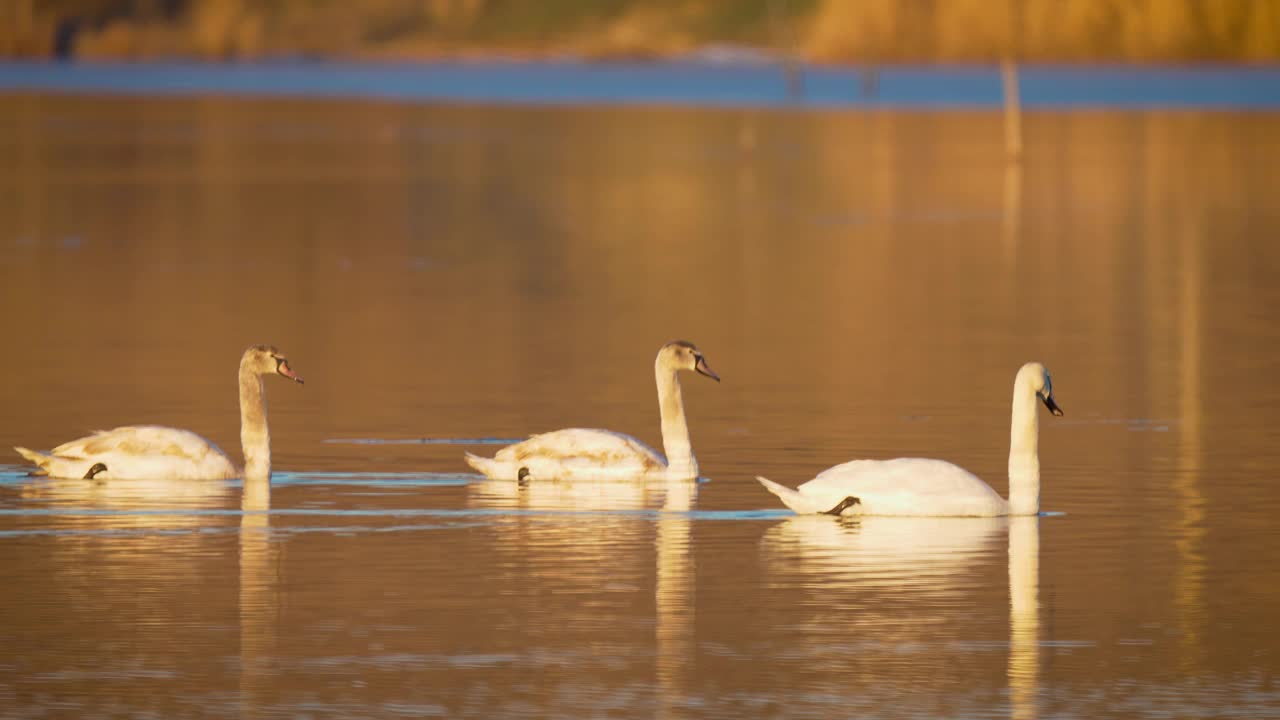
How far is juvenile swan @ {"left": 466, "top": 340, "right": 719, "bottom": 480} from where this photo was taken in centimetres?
1830

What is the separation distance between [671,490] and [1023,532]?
2529 millimetres

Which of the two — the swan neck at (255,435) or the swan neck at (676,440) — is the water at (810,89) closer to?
the swan neck at (676,440)

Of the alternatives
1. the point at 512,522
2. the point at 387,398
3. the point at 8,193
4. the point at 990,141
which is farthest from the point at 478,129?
the point at 512,522

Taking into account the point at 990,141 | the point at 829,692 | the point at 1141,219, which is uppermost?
the point at 990,141

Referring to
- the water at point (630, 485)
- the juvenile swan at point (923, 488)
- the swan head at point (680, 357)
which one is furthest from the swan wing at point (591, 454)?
the juvenile swan at point (923, 488)

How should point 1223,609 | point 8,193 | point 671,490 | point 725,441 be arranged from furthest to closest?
point 8,193
point 725,441
point 671,490
point 1223,609

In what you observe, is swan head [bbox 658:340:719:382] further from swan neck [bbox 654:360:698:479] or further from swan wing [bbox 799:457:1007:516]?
swan wing [bbox 799:457:1007:516]

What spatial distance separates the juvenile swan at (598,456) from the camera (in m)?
18.3

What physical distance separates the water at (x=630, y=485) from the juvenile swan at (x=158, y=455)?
0.12 meters

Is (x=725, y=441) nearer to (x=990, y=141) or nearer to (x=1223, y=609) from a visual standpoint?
(x=1223, y=609)

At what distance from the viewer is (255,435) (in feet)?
60.8

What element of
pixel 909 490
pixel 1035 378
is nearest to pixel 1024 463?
pixel 1035 378

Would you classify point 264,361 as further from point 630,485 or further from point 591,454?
point 630,485

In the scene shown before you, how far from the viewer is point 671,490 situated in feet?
59.9
